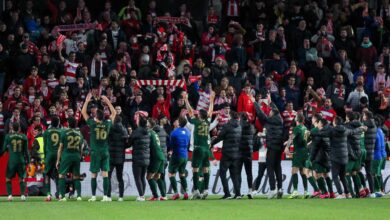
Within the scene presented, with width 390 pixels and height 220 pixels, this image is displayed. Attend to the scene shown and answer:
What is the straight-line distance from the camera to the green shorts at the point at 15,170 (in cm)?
2867

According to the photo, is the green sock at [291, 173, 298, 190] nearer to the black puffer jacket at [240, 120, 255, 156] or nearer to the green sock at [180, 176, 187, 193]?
the black puffer jacket at [240, 120, 255, 156]

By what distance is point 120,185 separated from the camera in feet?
93.7

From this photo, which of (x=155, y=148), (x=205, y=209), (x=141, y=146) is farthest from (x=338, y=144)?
(x=205, y=209)

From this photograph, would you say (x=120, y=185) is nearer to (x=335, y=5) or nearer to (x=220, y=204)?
(x=220, y=204)

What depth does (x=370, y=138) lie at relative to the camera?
1180 inches

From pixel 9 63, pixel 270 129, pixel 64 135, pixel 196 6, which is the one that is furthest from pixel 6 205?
pixel 196 6

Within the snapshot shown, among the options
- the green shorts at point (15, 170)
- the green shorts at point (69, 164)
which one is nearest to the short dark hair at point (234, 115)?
the green shorts at point (69, 164)

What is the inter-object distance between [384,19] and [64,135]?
15314 millimetres

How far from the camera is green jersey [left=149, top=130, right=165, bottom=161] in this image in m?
28.6

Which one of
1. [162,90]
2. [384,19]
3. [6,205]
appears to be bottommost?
[6,205]

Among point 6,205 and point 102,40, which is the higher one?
point 102,40

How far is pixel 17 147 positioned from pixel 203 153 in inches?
169

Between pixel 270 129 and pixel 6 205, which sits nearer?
pixel 6 205

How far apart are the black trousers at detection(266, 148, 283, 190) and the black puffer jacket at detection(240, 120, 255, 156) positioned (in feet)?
1.52
